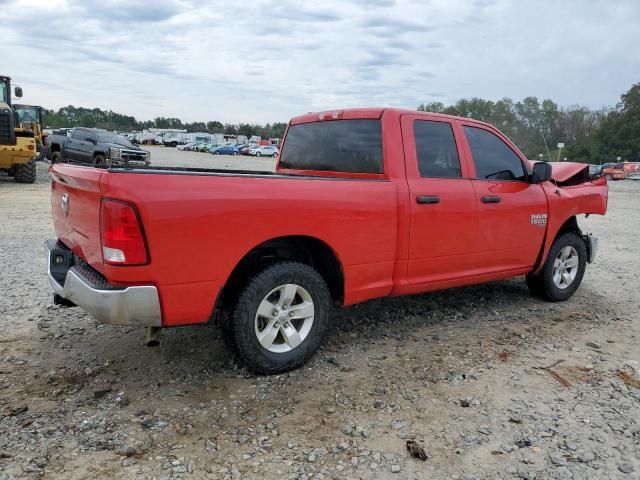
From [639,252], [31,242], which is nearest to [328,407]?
[31,242]

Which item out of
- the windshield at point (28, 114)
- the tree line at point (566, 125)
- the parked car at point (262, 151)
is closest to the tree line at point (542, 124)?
the tree line at point (566, 125)

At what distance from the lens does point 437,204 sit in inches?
170

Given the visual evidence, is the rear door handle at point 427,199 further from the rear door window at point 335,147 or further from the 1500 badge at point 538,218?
the 1500 badge at point 538,218

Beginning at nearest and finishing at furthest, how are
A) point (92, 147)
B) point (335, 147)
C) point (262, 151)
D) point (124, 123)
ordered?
point (335, 147) < point (92, 147) < point (262, 151) < point (124, 123)

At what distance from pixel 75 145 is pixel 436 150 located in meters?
20.2

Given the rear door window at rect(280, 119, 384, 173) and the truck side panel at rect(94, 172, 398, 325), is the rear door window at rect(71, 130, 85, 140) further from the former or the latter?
the truck side panel at rect(94, 172, 398, 325)

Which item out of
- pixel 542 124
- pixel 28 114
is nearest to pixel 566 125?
pixel 542 124

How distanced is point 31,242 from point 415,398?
676 cm

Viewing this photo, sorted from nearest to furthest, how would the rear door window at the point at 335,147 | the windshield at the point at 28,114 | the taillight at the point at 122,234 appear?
the taillight at the point at 122,234, the rear door window at the point at 335,147, the windshield at the point at 28,114

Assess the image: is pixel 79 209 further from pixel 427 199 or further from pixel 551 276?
pixel 551 276

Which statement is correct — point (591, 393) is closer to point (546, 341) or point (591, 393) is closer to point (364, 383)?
point (546, 341)

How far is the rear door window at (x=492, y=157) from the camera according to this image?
4.84 metres

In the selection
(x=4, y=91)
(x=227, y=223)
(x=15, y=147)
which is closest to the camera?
(x=227, y=223)

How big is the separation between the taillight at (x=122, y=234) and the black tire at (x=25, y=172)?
51.4 ft
